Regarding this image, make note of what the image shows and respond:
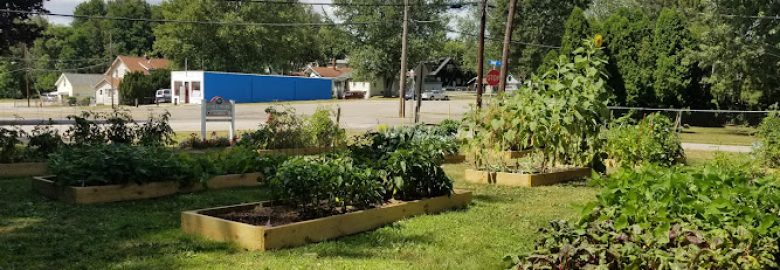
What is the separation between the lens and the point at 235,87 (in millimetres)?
59531

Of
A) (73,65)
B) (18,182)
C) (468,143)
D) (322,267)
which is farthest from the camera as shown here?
(73,65)

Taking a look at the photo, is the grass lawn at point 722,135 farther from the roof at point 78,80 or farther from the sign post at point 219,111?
the roof at point 78,80

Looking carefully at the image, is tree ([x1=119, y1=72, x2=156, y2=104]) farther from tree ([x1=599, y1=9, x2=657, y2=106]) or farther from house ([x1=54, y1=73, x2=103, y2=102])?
tree ([x1=599, y1=9, x2=657, y2=106])

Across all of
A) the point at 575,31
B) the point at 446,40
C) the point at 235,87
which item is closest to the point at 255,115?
the point at 575,31

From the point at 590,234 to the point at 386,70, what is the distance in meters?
70.6

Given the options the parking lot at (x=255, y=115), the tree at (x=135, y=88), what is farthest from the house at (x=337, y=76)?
the parking lot at (x=255, y=115)

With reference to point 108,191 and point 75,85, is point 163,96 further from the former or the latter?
point 108,191

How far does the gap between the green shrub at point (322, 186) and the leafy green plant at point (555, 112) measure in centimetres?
423

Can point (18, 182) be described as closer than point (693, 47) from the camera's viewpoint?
Yes

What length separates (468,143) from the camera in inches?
443

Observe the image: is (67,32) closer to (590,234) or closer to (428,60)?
(428,60)

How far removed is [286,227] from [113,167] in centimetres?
347

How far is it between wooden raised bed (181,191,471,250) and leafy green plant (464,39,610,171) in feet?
12.3

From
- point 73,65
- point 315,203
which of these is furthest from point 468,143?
point 73,65
